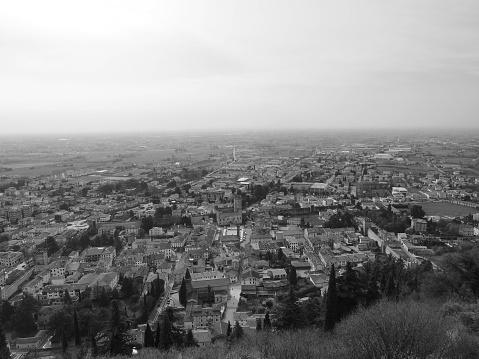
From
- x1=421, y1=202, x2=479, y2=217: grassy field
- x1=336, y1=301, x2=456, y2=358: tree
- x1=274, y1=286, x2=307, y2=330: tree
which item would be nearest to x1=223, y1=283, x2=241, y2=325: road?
x1=274, y1=286, x2=307, y2=330: tree

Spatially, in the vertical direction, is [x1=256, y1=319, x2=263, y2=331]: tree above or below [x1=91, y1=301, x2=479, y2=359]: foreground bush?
below

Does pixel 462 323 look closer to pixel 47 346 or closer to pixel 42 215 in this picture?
pixel 47 346

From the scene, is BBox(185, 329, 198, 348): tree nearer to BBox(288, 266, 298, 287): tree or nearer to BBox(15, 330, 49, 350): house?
BBox(15, 330, 49, 350): house

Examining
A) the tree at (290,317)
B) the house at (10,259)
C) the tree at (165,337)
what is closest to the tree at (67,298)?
the tree at (165,337)

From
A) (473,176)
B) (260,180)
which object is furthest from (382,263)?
(473,176)

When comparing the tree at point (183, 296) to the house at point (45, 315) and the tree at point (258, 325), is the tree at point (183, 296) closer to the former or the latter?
the tree at point (258, 325)

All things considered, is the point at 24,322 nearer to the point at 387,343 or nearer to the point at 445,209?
the point at 387,343
